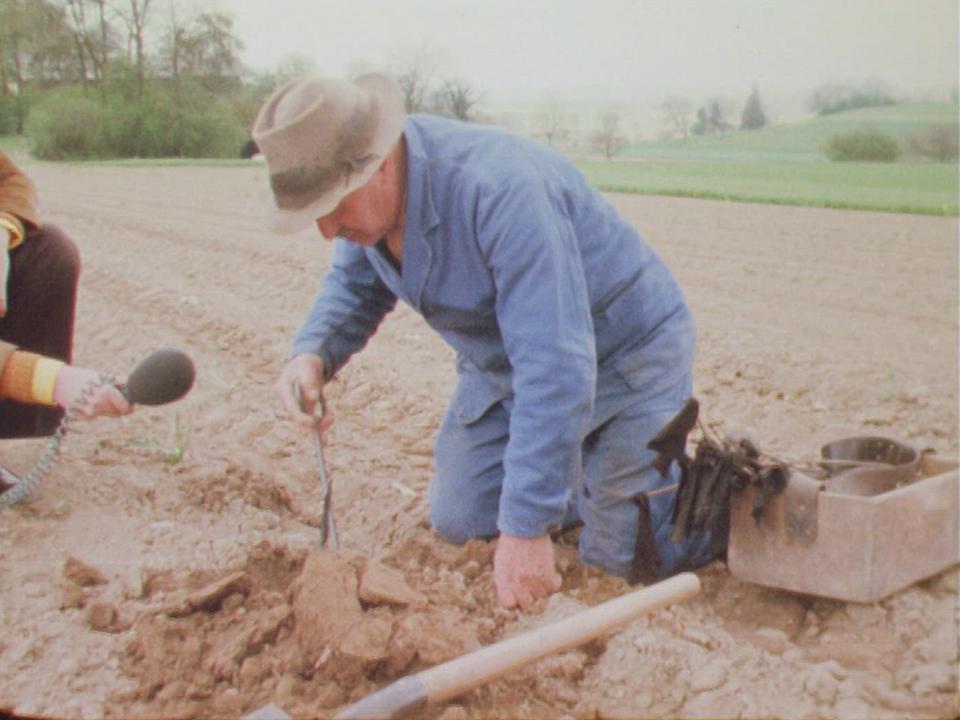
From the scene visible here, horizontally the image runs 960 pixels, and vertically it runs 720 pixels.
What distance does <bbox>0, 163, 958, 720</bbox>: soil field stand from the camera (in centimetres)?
235

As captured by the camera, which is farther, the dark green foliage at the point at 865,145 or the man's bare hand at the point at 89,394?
the dark green foliage at the point at 865,145

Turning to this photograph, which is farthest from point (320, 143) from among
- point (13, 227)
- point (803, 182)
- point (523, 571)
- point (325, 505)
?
point (803, 182)

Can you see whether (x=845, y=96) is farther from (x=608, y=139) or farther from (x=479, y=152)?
(x=608, y=139)

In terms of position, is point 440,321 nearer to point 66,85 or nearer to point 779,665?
point 779,665

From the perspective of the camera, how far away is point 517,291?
2.54m

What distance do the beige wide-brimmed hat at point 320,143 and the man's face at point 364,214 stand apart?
53mm

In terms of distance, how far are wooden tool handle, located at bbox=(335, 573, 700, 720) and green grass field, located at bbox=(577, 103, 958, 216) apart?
4.79 feet

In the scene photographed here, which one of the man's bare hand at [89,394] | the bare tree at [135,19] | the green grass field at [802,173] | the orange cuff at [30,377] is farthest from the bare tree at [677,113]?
the bare tree at [135,19]

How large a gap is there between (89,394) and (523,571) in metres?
1.22

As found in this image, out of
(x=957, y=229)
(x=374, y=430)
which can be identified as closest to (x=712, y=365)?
(x=374, y=430)

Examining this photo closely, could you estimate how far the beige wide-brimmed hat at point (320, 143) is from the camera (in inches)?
99.0

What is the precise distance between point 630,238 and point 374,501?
1.30m

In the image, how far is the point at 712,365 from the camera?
4.98 meters

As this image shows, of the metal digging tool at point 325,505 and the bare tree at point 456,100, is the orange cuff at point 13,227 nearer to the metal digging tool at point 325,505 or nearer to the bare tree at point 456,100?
the metal digging tool at point 325,505
